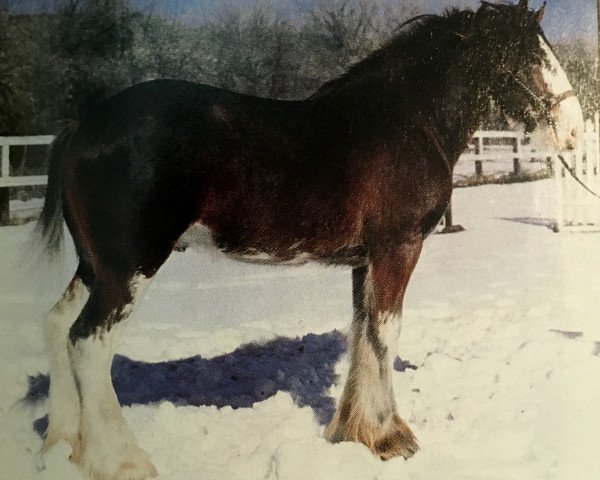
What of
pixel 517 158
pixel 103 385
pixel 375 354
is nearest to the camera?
pixel 103 385

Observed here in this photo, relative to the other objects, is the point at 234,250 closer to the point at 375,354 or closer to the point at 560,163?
the point at 375,354

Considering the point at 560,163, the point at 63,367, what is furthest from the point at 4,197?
the point at 560,163

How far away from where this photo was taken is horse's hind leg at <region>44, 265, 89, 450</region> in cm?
105

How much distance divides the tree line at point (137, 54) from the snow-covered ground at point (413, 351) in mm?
266

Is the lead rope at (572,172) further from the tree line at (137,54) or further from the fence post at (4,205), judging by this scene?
the fence post at (4,205)

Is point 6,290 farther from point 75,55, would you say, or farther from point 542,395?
point 542,395

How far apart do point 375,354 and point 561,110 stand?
67cm

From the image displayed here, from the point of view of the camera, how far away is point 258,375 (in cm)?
114

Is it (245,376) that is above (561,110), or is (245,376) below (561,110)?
below

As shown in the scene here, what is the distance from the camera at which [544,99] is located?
3.97ft

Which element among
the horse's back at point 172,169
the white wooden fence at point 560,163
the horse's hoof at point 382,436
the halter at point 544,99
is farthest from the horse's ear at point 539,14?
the horse's hoof at point 382,436

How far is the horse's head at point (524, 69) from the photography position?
1.20m

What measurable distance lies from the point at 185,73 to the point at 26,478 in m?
0.84

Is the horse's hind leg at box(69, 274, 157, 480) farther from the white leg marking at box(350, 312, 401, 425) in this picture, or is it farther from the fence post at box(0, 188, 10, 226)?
the white leg marking at box(350, 312, 401, 425)
